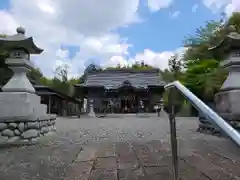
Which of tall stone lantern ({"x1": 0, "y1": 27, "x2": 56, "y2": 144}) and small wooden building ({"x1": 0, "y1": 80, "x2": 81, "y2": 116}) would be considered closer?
tall stone lantern ({"x1": 0, "y1": 27, "x2": 56, "y2": 144})

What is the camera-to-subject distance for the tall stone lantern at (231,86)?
213 inches

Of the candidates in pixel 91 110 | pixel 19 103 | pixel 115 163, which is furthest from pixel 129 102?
pixel 115 163

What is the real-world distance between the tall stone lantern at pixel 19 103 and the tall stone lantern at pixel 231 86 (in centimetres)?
357

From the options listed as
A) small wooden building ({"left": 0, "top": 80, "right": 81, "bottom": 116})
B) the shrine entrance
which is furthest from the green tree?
small wooden building ({"left": 0, "top": 80, "right": 81, "bottom": 116})

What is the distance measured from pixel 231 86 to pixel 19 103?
408cm

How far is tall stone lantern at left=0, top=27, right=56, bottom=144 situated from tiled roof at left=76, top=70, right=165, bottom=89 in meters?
18.0

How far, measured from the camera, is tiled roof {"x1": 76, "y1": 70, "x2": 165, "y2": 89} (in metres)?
Answer: 23.9

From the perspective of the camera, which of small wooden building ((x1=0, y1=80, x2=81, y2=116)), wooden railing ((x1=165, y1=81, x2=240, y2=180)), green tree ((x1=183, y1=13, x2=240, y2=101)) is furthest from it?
small wooden building ((x1=0, y1=80, x2=81, y2=116))

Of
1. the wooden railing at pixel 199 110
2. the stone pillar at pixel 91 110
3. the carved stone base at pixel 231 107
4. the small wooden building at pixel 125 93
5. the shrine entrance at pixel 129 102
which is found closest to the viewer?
the wooden railing at pixel 199 110

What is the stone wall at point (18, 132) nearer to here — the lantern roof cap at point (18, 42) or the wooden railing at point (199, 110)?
the lantern roof cap at point (18, 42)

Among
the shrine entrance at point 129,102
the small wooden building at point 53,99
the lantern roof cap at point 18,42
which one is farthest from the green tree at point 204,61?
the lantern roof cap at point 18,42

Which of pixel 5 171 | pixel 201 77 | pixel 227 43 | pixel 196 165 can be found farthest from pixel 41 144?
pixel 201 77

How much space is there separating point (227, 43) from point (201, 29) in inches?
613

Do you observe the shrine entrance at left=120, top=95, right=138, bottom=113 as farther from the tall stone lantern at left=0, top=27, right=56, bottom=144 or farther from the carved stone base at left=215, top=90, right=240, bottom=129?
the tall stone lantern at left=0, top=27, right=56, bottom=144
